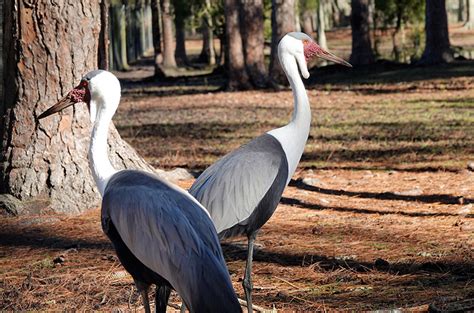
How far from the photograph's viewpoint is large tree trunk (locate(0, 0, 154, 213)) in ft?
28.1

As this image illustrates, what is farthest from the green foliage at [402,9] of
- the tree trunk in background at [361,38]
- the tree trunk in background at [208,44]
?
the tree trunk in background at [208,44]

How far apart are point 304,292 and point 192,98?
16.6m

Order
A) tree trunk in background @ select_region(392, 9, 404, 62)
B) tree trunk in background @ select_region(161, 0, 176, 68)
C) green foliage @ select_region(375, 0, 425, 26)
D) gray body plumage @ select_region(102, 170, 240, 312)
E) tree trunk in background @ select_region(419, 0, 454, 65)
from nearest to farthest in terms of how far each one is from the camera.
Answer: gray body plumage @ select_region(102, 170, 240, 312) → tree trunk in background @ select_region(419, 0, 454, 65) → tree trunk in background @ select_region(392, 9, 404, 62) → green foliage @ select_region(375, 0, 425, 26) → tree trunk in background @ select_region(161, 0, 176, 68)

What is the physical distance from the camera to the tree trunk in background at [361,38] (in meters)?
29.1

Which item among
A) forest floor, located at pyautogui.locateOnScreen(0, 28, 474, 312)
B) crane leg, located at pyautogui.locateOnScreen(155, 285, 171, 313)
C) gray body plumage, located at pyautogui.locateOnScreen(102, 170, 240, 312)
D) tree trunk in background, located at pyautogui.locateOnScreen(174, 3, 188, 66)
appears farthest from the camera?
tree trunk in background, located at pyautogui.locateOnScreen(174, 3, 188, 66)

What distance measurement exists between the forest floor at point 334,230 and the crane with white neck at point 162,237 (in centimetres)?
93

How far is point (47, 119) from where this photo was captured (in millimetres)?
8680

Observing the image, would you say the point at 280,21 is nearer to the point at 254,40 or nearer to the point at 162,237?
the point at 254,40

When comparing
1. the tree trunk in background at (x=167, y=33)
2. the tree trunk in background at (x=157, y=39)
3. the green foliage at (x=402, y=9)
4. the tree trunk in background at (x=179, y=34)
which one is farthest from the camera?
the tree trunk in background at (x=179, y=34)

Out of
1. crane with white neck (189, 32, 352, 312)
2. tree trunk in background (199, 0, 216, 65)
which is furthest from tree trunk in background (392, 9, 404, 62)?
crane with white neck (189, 32, 352, 312)

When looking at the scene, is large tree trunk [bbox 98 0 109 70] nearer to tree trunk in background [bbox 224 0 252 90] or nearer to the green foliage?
tree trunk in background [bbox 224 0 252 90]

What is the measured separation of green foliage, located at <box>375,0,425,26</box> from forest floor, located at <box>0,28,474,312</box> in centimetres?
1898

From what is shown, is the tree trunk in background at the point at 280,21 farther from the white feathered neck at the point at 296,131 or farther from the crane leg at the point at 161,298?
the crane leg at the point at 161,298

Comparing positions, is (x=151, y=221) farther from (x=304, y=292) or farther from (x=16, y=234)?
(x=16, y=234)
